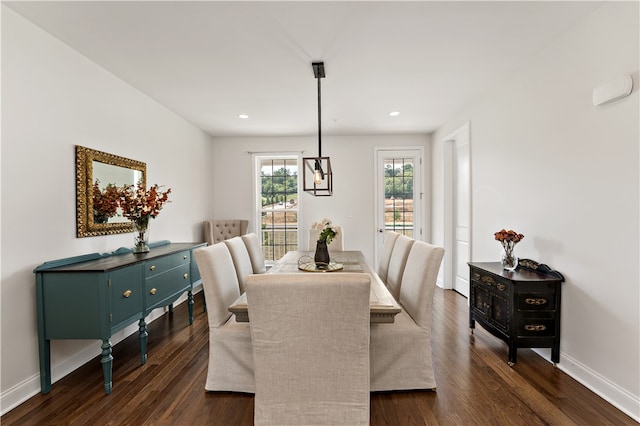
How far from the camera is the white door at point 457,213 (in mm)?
4430

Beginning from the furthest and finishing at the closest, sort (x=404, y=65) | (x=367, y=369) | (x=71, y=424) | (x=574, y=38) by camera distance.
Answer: (x=404, y=65) < (x=574, y=38) < (x=71, y=424) < (x=367, y=369)

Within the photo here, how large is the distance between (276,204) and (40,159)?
3572 mm

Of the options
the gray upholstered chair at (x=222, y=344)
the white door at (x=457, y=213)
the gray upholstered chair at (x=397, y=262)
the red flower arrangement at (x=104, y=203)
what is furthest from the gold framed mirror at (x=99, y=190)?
the white door at (x=457, y=213)

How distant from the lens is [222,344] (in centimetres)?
216

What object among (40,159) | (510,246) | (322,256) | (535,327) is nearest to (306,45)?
(322,256)

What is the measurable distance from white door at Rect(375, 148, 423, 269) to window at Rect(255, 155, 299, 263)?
1448mm

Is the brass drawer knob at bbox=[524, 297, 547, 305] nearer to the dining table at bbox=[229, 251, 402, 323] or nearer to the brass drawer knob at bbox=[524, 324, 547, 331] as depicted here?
the brass drawer knob at bbox=[524, 324, 547, 331]

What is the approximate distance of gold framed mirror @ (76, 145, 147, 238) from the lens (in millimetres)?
2586

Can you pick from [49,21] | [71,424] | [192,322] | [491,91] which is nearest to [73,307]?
[71,424]

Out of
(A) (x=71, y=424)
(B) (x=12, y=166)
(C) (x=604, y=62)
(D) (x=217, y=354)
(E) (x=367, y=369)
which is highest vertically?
(C) (x=604, y=62)

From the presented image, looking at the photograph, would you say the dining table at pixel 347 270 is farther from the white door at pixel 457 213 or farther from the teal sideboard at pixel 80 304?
the white door at pixel 457 213

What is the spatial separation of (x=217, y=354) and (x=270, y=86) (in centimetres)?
251

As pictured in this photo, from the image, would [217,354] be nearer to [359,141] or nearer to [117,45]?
[117,45]

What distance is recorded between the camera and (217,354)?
2178 millimetres
